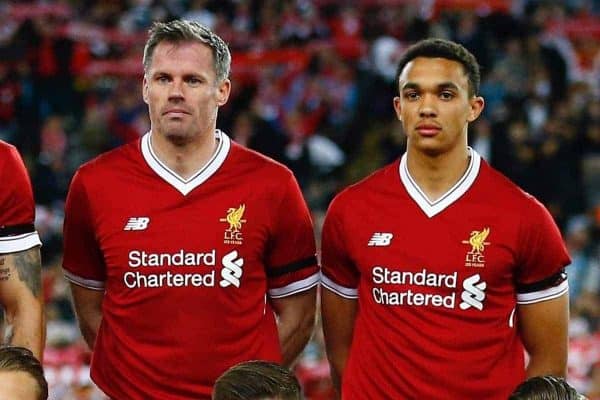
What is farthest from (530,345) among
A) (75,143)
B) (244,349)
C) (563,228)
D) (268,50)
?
(268,50)

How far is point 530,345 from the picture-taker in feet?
18.5

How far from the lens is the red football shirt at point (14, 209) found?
18.2ft

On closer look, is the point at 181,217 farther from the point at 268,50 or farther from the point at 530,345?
the point at 268,50

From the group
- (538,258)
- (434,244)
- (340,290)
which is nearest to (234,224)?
(340,290)

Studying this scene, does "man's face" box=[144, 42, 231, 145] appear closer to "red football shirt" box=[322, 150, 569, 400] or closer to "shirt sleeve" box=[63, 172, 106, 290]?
"shirt sleeve" box=[63, 172, 106, 290]

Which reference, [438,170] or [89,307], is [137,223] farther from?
[438,170]

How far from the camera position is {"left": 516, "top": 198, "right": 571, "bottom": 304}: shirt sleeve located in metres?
5.49

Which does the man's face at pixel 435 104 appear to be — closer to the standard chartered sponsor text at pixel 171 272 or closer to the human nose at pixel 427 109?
the human nose at pixel 427 109

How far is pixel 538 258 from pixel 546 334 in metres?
0.32

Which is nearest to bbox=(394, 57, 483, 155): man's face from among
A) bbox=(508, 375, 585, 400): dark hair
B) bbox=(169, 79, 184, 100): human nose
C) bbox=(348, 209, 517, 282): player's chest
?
bbox=(348, 209, 517, 282): player's chest

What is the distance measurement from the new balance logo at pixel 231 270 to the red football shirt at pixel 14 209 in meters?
0.73

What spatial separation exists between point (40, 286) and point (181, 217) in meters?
0.60

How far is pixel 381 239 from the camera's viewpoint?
5.59 meters

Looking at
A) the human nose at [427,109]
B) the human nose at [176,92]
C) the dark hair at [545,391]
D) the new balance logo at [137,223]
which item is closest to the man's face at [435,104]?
the human nose at [427,109]
